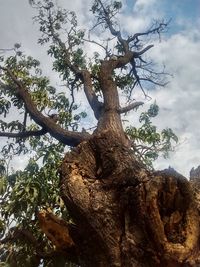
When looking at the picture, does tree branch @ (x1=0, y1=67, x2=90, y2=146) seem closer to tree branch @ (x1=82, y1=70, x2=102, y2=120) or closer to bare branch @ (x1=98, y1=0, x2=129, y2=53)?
tree branch @ (x1=82, y1=70, x2=102, y2=120)

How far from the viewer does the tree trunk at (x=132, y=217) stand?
10.2 feet

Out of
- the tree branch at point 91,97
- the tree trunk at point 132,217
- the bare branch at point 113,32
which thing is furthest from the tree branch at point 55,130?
the bare branch at point 113,32

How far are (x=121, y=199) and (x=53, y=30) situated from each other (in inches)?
340

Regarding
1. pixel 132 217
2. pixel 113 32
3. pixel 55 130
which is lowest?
pixel 132 217

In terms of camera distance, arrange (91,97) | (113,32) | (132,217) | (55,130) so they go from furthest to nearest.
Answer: (113,32), (91,97), (55,130), (132,217)

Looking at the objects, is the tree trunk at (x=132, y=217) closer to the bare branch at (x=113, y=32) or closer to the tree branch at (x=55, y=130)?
the tree branch at (x=55, y=130)

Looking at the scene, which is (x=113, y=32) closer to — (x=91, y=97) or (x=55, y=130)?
(x=91, y=97)

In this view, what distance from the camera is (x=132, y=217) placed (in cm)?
334

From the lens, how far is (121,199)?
3.48 m

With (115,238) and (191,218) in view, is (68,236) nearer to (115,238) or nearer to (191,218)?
(115,238)

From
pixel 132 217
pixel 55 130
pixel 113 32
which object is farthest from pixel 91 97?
pixel 132 217

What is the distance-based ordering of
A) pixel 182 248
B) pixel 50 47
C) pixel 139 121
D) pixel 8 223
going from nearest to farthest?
pixel 182 248 → pixel 8 223 → pixel 139 121 → pixel 50 47

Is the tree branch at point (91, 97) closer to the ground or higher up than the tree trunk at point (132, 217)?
higher up

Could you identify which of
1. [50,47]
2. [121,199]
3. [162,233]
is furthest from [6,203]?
[50,47]
